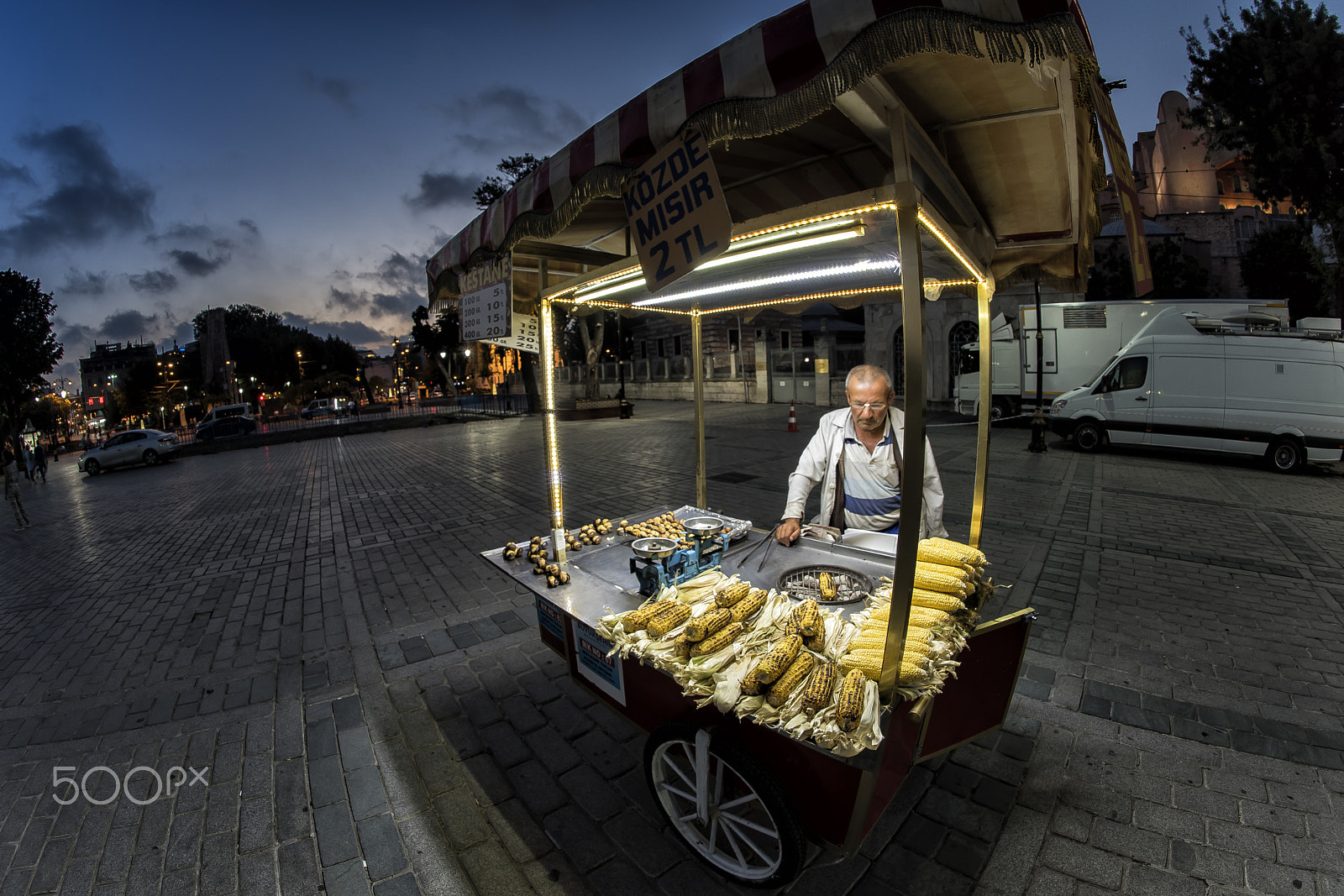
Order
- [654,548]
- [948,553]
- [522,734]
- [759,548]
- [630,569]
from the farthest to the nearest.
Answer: [759,548] → [522,734] → [630,569] → [654,548] → [948,553]

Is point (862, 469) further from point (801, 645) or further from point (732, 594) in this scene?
point (801, 645)

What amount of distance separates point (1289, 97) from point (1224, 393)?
11847mm

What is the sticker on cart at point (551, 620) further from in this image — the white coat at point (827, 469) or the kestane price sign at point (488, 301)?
the kestane price sign at point (488, 301)

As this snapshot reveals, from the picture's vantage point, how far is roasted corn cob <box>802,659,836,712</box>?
1928 mm

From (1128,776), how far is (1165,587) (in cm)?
335

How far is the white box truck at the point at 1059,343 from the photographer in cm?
1566

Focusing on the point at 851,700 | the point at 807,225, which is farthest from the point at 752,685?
the point at 807,225

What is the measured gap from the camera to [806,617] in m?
2.28

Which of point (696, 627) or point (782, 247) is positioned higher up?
point (782, 247)

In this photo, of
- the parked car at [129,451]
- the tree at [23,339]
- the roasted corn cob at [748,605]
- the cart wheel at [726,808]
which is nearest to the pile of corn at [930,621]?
the roasted corn cob at [748,605]

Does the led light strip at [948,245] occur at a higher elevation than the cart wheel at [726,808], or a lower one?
higher

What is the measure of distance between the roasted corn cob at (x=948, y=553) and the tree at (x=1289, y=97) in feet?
71.1

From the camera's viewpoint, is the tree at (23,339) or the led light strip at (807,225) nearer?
the led light strip at (807,225)

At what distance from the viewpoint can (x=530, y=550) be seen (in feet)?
12.6
